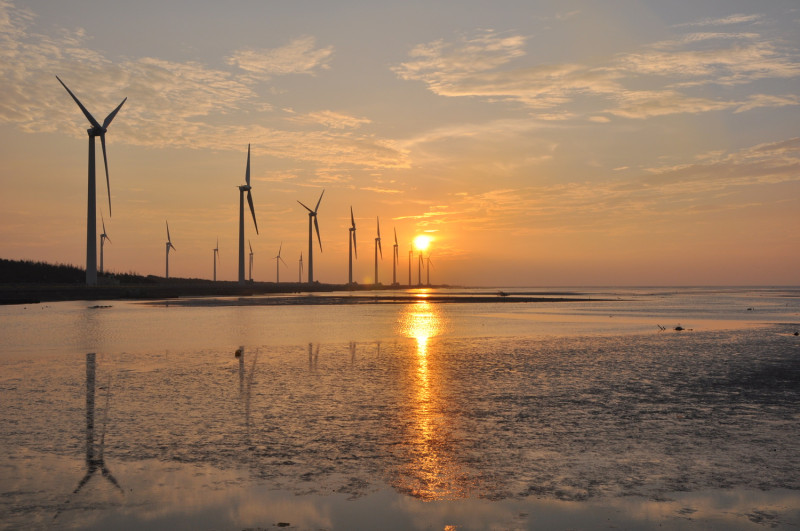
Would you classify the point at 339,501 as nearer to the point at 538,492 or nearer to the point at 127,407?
the point at 538,492

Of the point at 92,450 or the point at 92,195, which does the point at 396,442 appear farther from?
the point at 92,195

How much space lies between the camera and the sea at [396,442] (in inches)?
320

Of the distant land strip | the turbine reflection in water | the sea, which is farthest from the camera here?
the distant land strip

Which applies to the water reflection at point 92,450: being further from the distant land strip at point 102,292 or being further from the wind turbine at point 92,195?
the wind turbine at point 92,195

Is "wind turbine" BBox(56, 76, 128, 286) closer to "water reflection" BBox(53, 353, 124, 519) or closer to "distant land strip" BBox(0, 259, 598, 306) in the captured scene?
"distant land strip" BBox(0, 259, 598, 306)

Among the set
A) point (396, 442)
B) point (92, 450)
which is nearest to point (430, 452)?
point (396, 442)

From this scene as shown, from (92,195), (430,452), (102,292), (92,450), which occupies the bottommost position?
(430,452)

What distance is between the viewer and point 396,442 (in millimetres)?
11477

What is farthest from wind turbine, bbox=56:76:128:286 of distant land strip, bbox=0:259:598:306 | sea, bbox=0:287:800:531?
sea, bbox=0:287:800:531

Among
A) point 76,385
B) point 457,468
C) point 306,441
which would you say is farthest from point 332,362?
point 457,468

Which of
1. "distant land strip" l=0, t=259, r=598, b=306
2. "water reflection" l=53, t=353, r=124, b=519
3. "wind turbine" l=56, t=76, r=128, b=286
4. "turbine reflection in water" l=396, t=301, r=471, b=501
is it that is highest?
"wind turbine" l=56, t=76, r=128, b=286

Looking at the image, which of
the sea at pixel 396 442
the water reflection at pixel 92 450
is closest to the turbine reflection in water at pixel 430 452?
the sea at pixel 396 442

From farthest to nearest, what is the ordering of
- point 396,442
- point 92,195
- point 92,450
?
1. point 92,195
2. point 396,442
3. point 92,450

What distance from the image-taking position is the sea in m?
8.14
